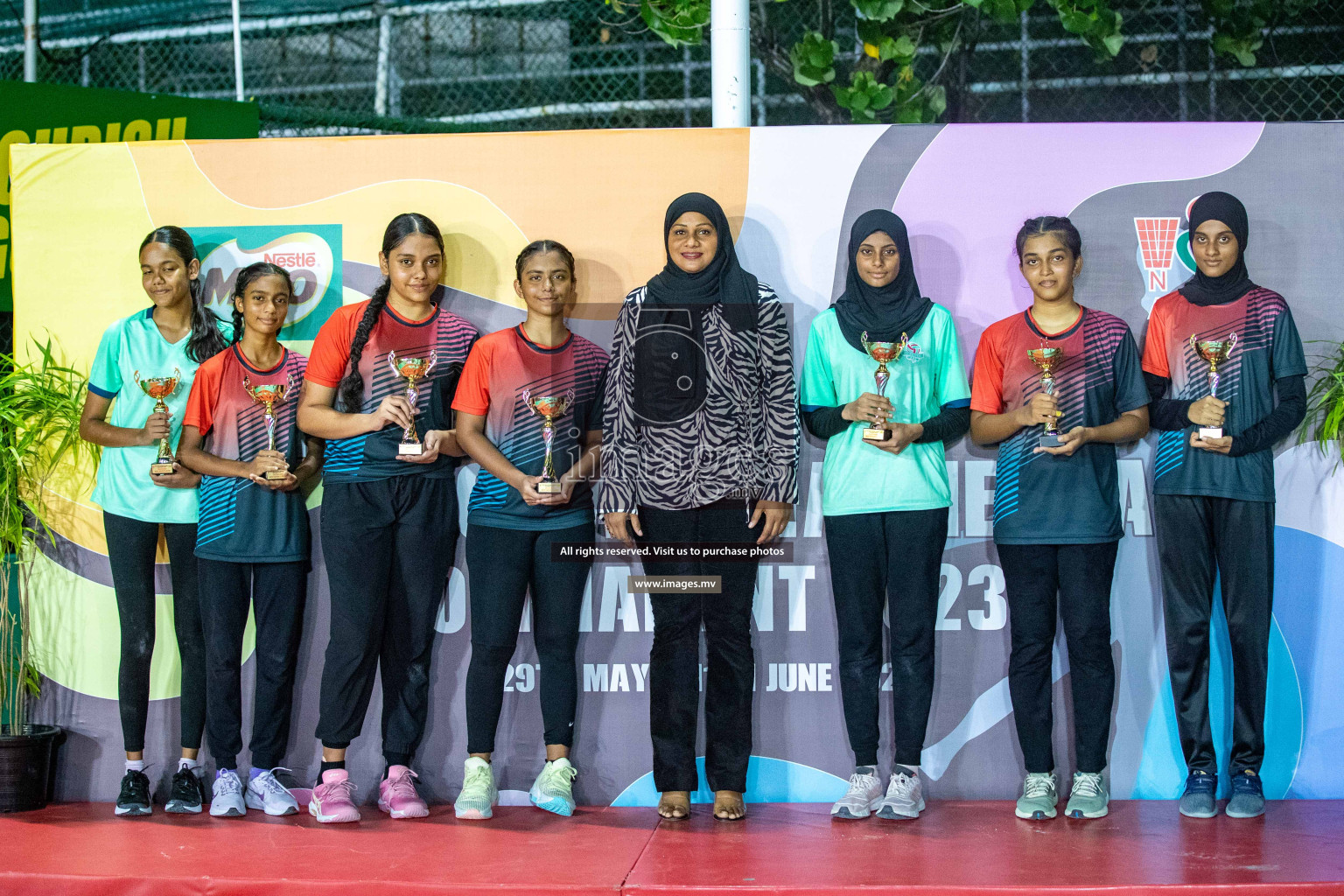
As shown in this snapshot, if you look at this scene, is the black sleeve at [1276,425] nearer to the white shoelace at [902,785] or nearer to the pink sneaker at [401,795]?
the white shoelace at [902,785]

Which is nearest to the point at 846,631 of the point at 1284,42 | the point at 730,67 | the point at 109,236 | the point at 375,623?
the point at 375,623

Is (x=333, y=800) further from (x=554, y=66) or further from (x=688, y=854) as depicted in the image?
(x=554, y=66)

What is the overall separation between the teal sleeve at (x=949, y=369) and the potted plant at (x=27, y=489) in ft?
10.1

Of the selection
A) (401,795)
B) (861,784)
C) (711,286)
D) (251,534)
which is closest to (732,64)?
(711,286)

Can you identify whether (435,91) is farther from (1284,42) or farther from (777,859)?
(777,859)

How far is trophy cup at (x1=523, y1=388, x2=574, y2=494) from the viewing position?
12.9ft

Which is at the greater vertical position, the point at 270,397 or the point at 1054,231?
the point at 1054,231

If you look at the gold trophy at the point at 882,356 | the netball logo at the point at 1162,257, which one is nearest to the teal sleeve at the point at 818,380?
the gold trophy at the point at 882,356

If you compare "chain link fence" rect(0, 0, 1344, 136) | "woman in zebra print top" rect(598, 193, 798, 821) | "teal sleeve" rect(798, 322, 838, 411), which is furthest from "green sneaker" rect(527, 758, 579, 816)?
"chain link fence" rect(0, 0, 1344, 136)

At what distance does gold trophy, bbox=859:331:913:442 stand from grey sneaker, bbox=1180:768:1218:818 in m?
1.53

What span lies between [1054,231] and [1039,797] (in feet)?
6.22

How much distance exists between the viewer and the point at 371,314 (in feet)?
13.5

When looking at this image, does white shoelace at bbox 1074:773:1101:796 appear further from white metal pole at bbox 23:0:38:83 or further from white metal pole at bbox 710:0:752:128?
white metal pole at bbox 23:0:38:83

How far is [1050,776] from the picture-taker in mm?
3934
